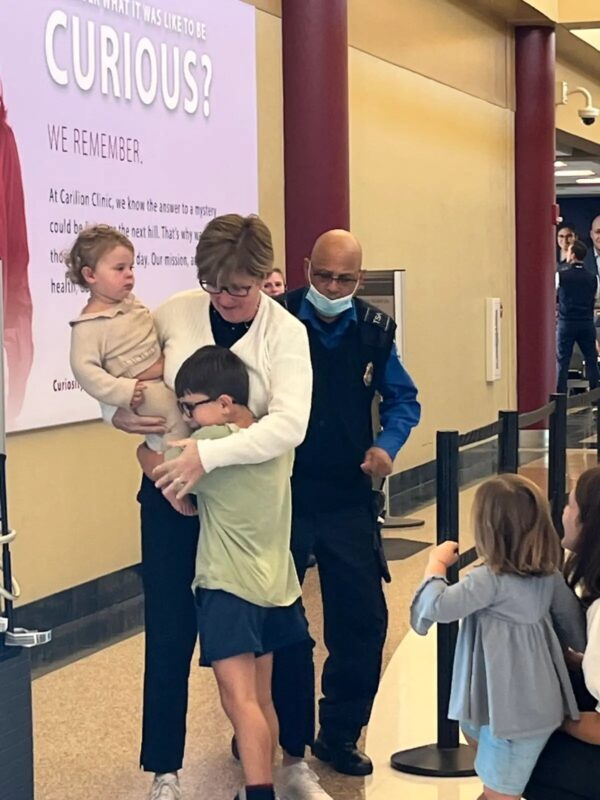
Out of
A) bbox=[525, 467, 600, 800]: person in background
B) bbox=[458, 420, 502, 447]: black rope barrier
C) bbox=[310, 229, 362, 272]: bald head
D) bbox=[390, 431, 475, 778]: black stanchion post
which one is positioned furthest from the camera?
bbox=[458, 420, 502, 447]: black rope barrier

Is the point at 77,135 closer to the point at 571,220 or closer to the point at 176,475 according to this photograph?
the point at 176,475

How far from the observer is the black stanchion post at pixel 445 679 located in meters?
3.90

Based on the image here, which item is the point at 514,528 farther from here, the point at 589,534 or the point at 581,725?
the point at 581,725

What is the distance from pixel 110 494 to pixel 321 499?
230 centimetres

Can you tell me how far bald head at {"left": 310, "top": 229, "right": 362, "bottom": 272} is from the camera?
3748 millimetres

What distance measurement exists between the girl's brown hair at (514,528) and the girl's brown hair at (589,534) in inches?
2.9

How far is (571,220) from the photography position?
27.0 metres

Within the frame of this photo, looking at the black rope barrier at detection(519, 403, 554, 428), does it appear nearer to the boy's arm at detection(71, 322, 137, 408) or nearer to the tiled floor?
the tiled floor

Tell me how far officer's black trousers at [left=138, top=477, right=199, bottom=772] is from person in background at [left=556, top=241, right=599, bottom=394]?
10990 mm

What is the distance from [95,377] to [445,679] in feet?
4.84

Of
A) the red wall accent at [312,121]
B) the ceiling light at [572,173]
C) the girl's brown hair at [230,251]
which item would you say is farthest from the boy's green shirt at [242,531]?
the ceiling light at [572,173]

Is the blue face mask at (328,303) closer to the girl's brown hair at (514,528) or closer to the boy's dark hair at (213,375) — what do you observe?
the boy's dark hair at (213,375)

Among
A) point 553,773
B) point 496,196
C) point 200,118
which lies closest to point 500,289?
point 496,196

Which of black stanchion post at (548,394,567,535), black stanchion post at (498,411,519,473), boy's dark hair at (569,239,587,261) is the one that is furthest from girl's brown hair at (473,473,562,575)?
boy's dark hair at (569,239,587,261)
